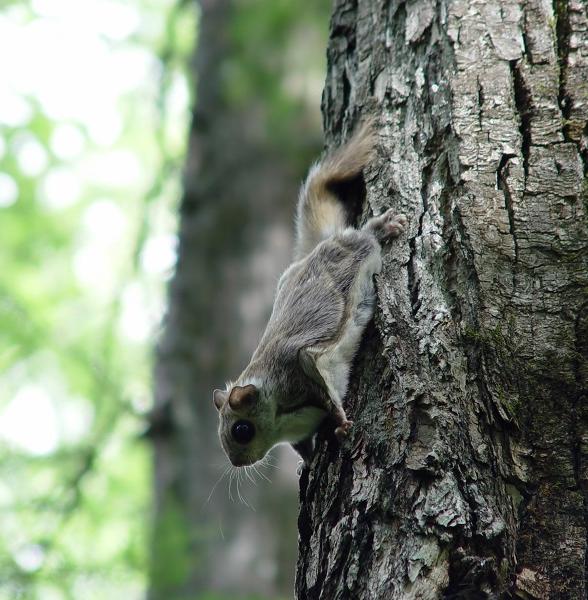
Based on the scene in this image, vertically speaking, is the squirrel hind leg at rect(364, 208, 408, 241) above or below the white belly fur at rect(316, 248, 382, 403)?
above

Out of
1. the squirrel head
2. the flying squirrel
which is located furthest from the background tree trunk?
the flying squirrel

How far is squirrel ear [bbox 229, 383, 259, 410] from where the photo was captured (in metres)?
3.29

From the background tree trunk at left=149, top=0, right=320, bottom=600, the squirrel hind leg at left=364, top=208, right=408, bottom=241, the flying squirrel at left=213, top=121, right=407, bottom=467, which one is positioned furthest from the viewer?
the background tree trunk at left=149, top=0, right=320, bottom=600

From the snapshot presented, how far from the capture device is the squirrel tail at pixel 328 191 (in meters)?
2.94

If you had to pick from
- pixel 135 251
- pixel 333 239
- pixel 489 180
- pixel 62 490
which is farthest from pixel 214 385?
pixel 489 180

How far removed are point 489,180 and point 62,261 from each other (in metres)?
8.60

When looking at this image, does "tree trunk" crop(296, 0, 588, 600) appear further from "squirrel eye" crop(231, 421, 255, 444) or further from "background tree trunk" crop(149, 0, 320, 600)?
"background tree trunk" crop(149, 0, 320, 600)

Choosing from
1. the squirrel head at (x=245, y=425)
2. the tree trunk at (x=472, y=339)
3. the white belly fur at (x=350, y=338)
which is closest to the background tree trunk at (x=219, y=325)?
the squirrel head at (x=245, y=425)

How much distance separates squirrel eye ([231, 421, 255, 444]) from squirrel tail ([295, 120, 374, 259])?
0.90 metres

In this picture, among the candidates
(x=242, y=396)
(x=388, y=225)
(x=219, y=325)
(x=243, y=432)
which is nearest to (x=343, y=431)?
(x=388, y=225)

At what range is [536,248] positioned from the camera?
2352 mm

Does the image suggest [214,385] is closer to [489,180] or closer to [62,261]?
[489,180]

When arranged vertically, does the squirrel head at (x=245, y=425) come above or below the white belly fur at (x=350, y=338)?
below

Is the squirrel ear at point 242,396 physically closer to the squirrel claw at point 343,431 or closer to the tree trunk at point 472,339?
the tree trunk at point 472,339
